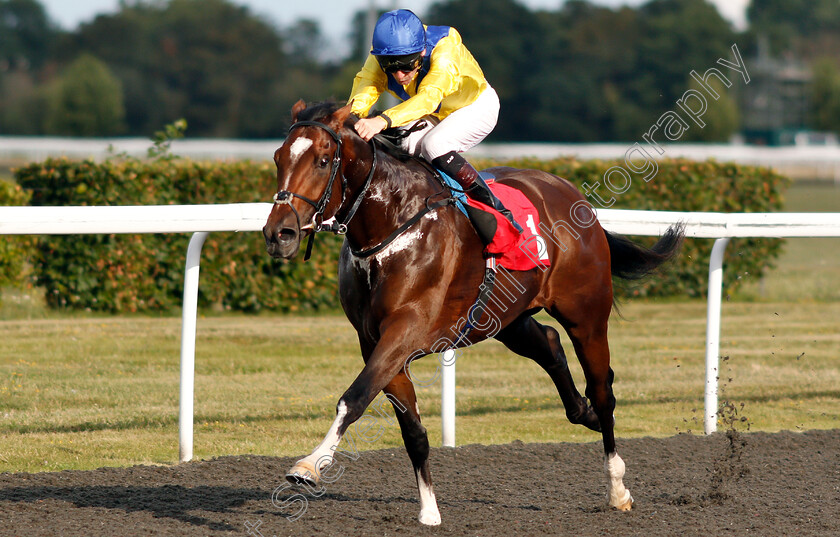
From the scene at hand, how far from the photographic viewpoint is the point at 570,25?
67875mm

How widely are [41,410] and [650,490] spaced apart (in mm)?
3291

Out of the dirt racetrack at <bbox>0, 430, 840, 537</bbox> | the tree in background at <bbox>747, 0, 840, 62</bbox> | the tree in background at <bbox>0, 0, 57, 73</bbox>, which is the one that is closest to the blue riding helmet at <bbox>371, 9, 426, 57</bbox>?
the dirt racetrack at <bbox>0, 430, 840, 537</bbox>

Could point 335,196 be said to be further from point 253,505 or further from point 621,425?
point 621,425

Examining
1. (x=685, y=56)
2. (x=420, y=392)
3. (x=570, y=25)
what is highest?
(x=570, y=25)

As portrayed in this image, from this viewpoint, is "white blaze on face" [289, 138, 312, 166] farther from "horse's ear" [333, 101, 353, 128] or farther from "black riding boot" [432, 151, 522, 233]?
"black riding boot" [432, 151, 522, 233]

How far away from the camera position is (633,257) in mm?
5141

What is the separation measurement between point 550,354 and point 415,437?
40.4 inches

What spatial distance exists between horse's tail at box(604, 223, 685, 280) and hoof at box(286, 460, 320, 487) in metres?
2.35

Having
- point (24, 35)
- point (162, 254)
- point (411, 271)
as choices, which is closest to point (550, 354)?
point (411, 271)

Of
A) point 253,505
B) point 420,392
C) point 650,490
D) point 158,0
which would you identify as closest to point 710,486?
point 650,490

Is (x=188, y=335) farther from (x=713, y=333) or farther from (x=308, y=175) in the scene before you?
(x=713, y=333)

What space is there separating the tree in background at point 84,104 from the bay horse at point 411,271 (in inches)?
1799

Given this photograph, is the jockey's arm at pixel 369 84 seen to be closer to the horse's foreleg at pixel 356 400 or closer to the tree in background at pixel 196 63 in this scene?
the horse's foreleg at pixel 356 400

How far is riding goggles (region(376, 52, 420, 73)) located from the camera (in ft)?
13.0
